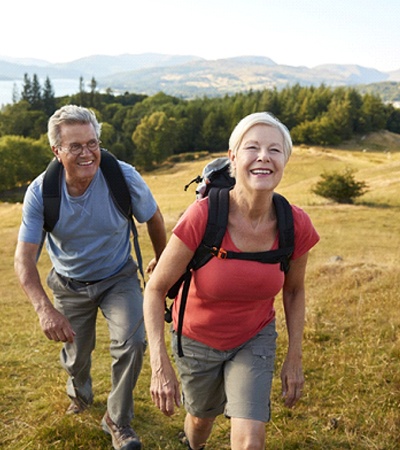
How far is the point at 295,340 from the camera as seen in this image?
10.9 feet

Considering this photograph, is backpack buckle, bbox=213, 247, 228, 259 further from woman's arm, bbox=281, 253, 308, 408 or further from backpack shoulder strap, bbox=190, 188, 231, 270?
woman's arm, bbox=281, 253, 308, 408

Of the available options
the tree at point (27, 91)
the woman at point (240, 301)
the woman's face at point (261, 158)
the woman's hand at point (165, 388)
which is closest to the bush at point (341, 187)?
the woman at point (240, 301)

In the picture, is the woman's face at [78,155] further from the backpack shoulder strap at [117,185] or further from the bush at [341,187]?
the bush at [341,187]

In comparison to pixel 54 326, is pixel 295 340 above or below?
above

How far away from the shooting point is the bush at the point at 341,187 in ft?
Result: 98.5

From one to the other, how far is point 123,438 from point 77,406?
81 cm

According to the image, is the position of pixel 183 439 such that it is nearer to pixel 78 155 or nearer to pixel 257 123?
pixel 78 155

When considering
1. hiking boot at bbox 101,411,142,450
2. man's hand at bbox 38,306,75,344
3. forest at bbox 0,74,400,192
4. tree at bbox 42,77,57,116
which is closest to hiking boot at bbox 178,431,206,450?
hiking boot at bbox 101,411,142,450

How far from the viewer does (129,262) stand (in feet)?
14.5

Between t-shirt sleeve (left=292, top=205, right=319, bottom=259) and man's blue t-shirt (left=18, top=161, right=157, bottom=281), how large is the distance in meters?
1.52

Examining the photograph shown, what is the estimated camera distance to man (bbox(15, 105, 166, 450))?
3854mm

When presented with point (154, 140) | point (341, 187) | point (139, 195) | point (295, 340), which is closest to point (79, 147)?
point (139, 195)

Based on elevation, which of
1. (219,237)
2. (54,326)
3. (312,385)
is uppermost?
(219,237)

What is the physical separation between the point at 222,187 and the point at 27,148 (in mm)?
69938
